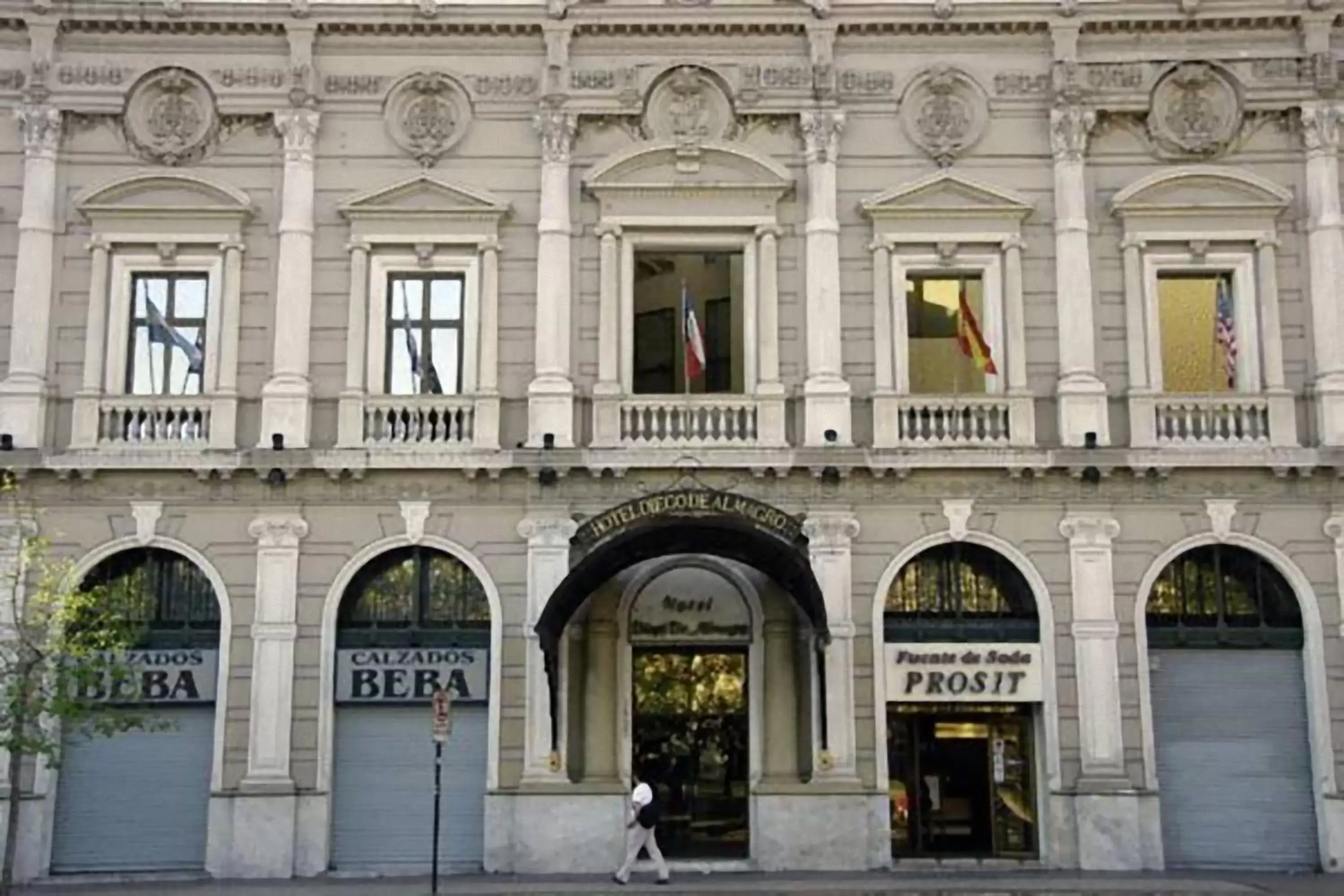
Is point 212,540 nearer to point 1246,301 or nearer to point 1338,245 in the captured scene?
point 1246,301

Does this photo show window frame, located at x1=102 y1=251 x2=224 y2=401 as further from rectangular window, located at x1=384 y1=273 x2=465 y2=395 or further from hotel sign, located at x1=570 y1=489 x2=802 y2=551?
hotel sign, located at x1=570 y1=489 x2=802 y2=551

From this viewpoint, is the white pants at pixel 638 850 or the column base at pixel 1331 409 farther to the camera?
the column base at pixel 1331 409

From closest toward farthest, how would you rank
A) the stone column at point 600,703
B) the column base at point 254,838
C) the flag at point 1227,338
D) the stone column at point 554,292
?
the column base at point 254,838 < the stone column at point 600,703 < the stone column at point 554,292 < the flag at point 1227,338

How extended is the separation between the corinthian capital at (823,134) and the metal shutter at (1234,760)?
9885 millimetres

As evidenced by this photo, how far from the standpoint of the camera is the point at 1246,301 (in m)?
24.4

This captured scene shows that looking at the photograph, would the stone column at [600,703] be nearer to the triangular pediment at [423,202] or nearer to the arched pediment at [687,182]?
the arched pediment at [687,182]

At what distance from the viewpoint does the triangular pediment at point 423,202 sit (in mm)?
24312

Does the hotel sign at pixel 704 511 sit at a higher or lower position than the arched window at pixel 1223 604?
higher

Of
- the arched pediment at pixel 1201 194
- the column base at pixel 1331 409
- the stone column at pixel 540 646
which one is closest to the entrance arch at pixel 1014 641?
the stone column at pixel 540 646

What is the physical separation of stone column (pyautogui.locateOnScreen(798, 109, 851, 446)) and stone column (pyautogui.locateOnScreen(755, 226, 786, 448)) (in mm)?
468

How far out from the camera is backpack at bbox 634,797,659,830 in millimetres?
21422

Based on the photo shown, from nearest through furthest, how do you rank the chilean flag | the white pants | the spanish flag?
the white pants < the chilean flag < the spanish flag

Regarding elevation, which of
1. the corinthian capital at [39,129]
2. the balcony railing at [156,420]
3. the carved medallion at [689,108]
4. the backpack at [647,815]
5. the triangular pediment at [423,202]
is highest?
the carved medallion at [689,108]

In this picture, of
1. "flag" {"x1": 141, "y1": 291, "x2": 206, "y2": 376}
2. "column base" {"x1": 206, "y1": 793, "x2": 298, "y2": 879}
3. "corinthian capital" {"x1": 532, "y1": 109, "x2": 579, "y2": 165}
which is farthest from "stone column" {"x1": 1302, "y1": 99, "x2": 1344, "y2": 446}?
"flag" {"x1": 141, "y1": 291, "x2": 206, "y2": 376}
